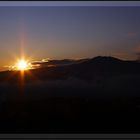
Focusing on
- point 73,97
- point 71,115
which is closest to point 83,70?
point 73,97

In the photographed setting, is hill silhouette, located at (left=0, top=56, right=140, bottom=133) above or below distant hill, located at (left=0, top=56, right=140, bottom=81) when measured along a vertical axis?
below

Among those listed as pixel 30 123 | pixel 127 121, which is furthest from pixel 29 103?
pixel 127 121

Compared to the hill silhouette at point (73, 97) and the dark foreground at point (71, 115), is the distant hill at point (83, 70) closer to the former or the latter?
the hill silhouette at point (73, 97)

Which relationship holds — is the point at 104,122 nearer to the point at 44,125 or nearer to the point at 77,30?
the point at 44,125

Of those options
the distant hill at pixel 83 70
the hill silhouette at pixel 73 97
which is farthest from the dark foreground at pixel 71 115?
the distant hill at pixel 83 70

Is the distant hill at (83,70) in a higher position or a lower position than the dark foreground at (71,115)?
higher

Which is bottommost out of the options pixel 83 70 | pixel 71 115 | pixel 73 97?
pixel 71 115

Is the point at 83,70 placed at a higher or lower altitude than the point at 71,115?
higher

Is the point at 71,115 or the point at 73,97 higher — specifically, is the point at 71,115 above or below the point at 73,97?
below

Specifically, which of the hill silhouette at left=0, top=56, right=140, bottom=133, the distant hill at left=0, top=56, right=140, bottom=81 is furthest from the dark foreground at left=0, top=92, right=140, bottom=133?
the distant hill at left=0, top=56, right=140, bottom=81

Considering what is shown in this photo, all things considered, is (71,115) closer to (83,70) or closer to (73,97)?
(73,97)

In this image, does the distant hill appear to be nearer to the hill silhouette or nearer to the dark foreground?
the hill silhouette
